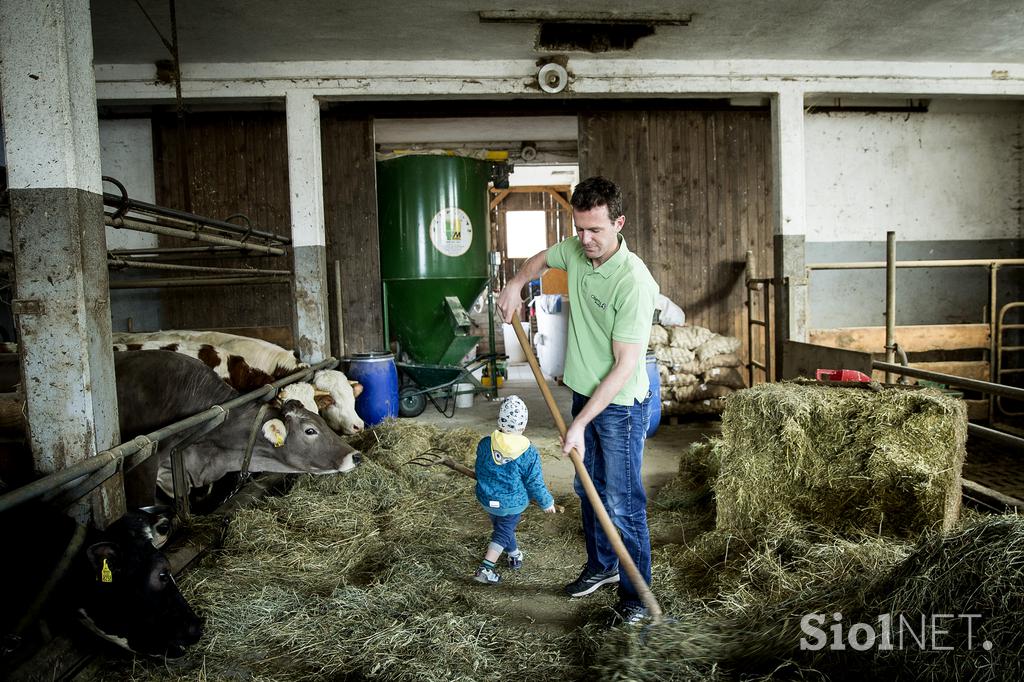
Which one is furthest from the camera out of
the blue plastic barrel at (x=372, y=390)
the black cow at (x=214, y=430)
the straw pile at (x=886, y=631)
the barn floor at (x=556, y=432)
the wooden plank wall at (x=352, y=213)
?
the wooden plank wall at (x=352, y=213)

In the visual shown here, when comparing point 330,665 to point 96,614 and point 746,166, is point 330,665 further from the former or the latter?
point 746,166

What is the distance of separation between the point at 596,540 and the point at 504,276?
15.9m

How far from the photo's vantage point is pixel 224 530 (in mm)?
3627

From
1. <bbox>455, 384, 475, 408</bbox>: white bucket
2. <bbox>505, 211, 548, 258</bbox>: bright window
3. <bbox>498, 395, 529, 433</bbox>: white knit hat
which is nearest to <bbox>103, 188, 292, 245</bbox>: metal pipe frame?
<bbox>498, 395, 529, 433</bbox>: white knit hat

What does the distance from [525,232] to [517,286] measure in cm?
1633

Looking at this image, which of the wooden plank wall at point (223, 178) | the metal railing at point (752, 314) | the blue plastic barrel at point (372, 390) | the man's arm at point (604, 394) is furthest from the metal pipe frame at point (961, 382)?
the wooden plank wall at point (223, 178)

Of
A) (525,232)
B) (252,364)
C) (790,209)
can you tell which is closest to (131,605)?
(252,364)

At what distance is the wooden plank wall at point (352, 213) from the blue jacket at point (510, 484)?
5.26 meters

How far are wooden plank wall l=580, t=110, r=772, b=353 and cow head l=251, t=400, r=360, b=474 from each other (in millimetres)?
5230

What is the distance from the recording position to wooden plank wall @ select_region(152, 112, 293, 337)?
313 inches

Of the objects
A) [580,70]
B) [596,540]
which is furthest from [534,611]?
[580,70]

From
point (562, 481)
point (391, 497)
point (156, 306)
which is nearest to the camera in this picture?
point (391, 497)

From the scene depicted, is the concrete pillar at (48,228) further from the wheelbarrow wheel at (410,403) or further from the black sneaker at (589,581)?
the wheelbarrow wheel at (410,403)

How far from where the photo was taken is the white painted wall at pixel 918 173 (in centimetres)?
870
